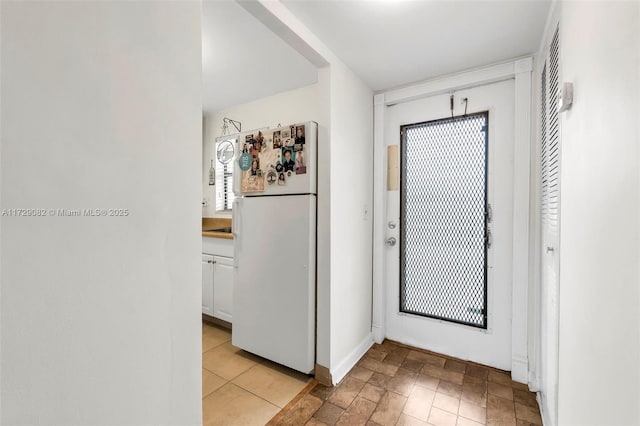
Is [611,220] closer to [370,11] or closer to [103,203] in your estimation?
[103,203]

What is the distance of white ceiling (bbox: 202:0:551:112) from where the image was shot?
149cm

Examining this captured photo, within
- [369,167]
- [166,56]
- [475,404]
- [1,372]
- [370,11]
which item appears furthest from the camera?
[369,167]

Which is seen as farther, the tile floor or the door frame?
the door frame

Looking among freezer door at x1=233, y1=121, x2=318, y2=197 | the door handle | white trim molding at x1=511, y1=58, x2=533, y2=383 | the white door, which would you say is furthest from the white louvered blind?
freezer door at x1=233, y1=121, x2=318, y2=197

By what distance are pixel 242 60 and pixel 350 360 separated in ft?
8.04

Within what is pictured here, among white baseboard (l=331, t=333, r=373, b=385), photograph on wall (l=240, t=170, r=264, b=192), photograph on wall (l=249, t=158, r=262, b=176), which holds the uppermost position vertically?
photograph on wall (l=249, t=158, r=262, b=176)

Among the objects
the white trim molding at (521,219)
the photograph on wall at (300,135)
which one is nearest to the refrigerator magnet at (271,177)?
the photograph on wall at (300,135)

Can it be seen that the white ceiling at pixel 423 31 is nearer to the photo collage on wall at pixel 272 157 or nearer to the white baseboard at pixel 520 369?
the photo collage on wall at pixel 272 157

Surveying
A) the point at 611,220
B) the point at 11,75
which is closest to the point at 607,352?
the point at 611,220

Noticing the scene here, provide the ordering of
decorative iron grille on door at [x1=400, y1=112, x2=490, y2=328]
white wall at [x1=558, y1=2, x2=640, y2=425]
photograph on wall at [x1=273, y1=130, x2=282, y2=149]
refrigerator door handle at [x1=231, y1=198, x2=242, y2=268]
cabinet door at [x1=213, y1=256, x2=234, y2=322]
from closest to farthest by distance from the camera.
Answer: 1. white wall at [x1=558, y1=2, x2=640, y2=425]
2. photograph on wall at [x1=273, y1=130, x2=282, y2=149]
3. decorative iron grille on door at [x1=400, y1=112, x2=490, y2=328]
4. refrigerator door handle at [x1=231, y1=198, x2=242, y2=268]
5. cabinet door at [x1=213, y1=256, x2=234, y2=322]

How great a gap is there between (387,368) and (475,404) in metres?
0.60

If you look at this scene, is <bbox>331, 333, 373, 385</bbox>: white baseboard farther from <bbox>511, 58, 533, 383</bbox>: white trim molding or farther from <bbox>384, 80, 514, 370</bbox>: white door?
<bbox>511, 58, 533, 383</bbox>: white trim molding

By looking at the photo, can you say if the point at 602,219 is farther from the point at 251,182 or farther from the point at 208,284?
the point at 208,284

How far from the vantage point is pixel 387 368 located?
2.12 meters
